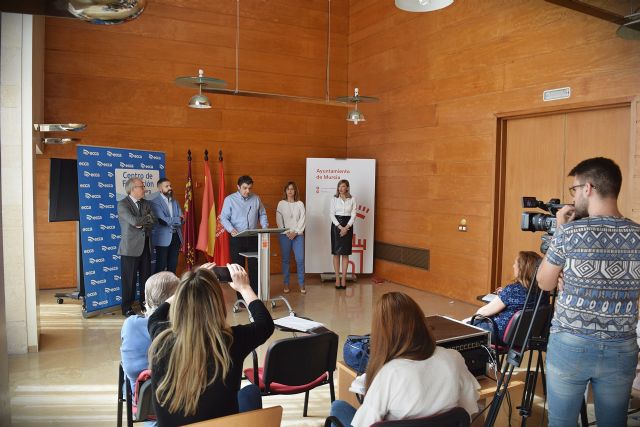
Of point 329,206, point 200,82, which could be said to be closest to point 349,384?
point 200,82

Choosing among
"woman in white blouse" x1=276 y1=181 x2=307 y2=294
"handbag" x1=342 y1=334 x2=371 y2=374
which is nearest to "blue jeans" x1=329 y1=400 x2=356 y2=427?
"handbag" x1=342 y1=334 x2=371 y2=374

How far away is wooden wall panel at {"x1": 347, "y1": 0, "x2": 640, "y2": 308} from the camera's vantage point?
5836 mm

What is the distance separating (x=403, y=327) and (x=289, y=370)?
1.17 metres

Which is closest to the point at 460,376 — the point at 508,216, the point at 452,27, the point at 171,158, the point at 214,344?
the point at 214,344

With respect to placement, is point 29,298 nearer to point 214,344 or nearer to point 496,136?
point 214,344

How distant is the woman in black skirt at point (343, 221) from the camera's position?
800 centimetres

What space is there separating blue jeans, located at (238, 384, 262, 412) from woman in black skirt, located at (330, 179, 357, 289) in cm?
531

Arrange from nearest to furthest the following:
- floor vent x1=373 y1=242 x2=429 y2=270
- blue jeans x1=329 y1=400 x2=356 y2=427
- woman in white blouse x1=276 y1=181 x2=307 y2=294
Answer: blue jeans x1=329 y1=400 x2=356 y2=427
woman in white blouse x1=276 y1=181 x2=307 y2=294
floor vent x1=373 y1=242 x2=429 y2=270

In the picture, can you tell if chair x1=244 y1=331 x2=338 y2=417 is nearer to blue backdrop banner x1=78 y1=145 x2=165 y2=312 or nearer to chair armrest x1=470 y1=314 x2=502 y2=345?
chair armrest x1=470 y1=314 x2=502 y2=345

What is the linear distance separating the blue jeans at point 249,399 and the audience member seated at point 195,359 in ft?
1.22

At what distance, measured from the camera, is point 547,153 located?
6.27 m

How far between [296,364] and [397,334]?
3.70ft

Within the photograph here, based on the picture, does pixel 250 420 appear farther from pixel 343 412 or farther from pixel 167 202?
pixel 167 202

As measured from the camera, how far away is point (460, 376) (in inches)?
82.7
